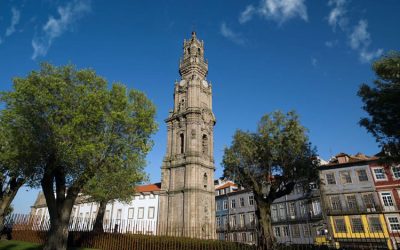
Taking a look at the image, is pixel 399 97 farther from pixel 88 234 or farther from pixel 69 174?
pixel 88 234

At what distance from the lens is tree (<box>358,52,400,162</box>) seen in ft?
48.8

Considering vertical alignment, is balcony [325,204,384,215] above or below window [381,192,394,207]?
below

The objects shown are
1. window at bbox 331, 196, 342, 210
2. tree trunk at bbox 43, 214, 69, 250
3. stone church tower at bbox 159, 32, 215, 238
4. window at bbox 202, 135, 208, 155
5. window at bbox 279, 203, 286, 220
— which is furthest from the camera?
window at bbox 279, 203, 286, 220

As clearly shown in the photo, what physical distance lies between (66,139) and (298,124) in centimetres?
1694

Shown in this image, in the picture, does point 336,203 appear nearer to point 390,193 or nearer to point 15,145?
point 390,193

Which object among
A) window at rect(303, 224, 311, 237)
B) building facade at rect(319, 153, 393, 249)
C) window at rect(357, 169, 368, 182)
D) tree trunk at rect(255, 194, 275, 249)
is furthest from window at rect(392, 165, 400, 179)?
tree trunk at rect(255, 194, 275, 249)

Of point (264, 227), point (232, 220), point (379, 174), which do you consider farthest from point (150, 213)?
point (379, 174)

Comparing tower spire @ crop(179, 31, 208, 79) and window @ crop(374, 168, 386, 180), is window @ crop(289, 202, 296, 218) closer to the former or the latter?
window @ crop(374, 168, 386, 180)

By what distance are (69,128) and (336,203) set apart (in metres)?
38.2

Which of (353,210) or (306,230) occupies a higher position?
(353,210)

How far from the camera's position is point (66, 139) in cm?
1498

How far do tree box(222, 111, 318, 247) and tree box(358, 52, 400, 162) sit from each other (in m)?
5.18

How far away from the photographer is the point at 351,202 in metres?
37.4

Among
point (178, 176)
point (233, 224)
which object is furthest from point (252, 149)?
point (233, 224)
